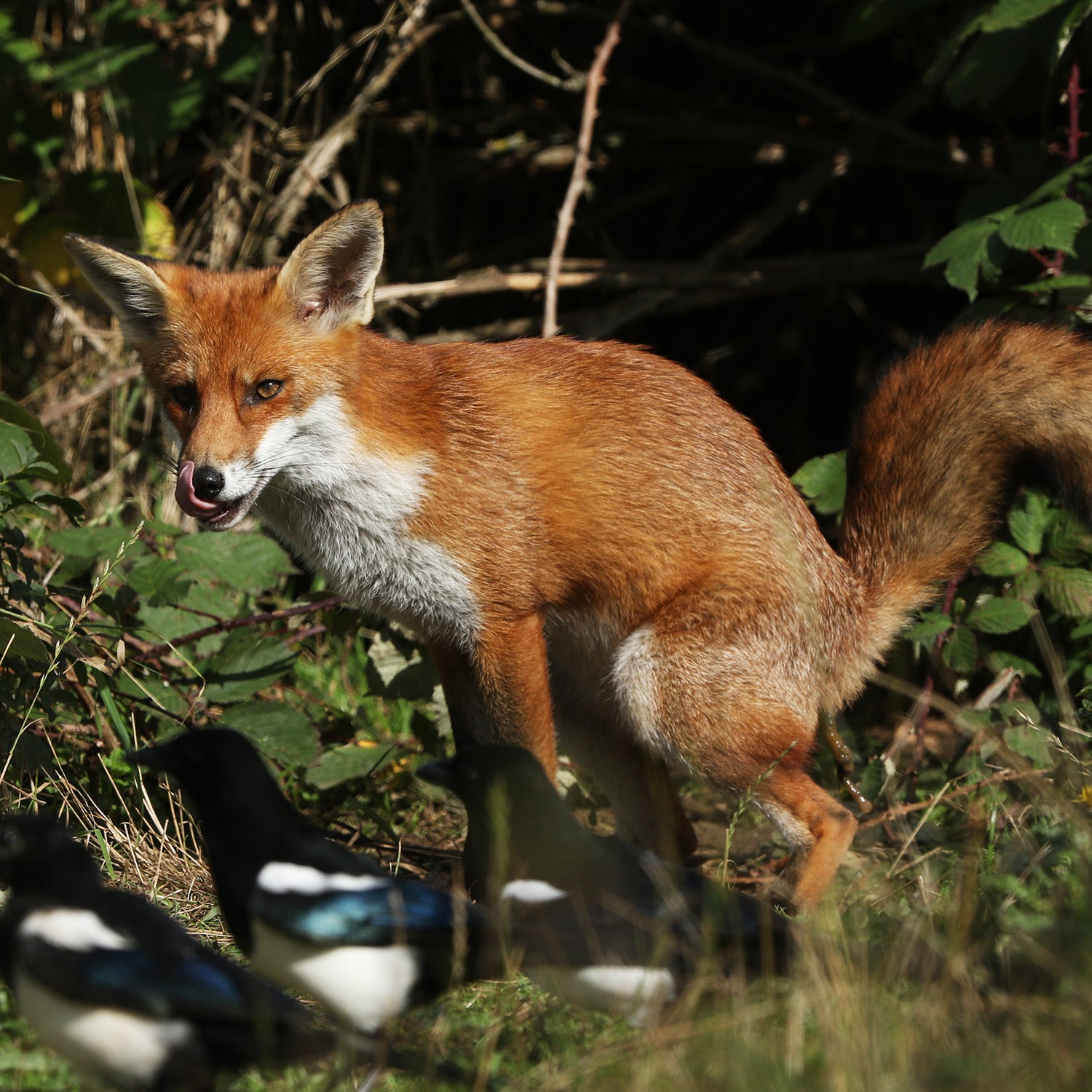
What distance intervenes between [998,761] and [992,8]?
2.78 m

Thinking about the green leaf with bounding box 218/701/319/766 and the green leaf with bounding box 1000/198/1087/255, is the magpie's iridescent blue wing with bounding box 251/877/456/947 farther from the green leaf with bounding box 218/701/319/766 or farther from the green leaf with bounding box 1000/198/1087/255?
the green leaf with bounding box 1000/198/1087/255

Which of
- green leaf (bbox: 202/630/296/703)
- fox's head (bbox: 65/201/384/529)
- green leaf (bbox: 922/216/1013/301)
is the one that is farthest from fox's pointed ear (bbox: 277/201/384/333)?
green leaf (bbox: 922/216/1013/301)

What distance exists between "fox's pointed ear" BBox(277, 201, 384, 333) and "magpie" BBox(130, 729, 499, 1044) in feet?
6.03

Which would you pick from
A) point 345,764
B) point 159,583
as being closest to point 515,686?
point 345,764

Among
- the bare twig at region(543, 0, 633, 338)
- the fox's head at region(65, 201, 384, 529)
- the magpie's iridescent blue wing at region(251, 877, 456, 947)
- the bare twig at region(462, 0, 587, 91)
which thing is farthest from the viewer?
the bare twig at region(462, 0, 587, 91)

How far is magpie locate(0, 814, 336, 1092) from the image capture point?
2428mm

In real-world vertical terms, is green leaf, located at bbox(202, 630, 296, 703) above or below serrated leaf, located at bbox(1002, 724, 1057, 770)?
above

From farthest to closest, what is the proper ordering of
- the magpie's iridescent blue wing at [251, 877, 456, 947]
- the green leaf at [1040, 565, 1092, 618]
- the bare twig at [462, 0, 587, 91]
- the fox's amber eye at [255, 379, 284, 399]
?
the bare twig at [462, 0, 587, 91]
the green leaf at [1040, 565, 1092, 618]
the fox's amber eye at [255, 379, 284, 399]
the magpie's iridescent blue wing at [251, 877, 456, 947]

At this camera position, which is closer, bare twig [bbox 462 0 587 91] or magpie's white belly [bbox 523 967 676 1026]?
magpie's white belly [bbox 523 967 676 1026]

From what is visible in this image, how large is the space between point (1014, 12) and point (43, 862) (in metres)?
4.06

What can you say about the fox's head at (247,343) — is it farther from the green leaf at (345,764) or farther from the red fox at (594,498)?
the green leaf at (345,764)

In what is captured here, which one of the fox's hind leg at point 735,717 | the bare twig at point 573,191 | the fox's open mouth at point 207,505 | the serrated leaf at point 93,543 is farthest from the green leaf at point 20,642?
the bare twig at point 573,191

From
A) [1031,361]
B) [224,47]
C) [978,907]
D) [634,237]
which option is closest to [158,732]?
[978,907]

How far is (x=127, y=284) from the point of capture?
165 inches
